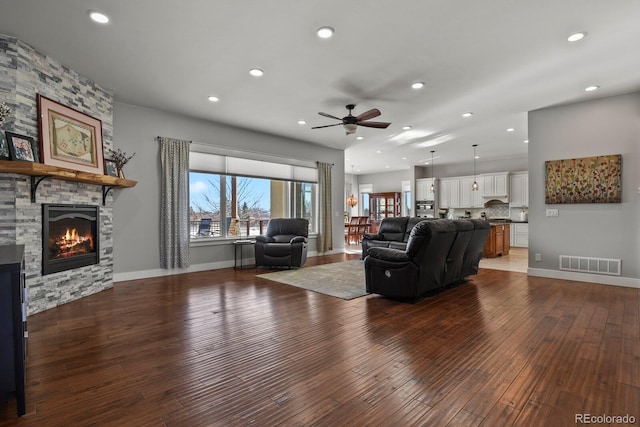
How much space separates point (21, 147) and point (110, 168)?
136cm

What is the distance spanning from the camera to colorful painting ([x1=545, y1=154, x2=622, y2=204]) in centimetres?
494

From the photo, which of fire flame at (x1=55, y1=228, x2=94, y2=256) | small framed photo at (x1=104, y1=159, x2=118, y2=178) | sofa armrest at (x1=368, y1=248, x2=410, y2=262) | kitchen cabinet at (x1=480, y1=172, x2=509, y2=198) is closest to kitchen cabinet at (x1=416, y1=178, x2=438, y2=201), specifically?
kitchen cabinet at (x1=480, y1=172, x2=509, y2=198)

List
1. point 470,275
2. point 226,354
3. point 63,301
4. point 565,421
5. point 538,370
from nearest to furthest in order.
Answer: point 565,421
point 538,370
point 226,354
point 63,301
point 470,275

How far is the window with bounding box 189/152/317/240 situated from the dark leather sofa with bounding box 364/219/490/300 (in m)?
3.76

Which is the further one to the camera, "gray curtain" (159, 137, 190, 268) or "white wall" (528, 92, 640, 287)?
"gray curtain" (159, 137, 190, 268)

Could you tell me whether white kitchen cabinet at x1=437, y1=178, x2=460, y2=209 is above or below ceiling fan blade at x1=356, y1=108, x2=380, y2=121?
below

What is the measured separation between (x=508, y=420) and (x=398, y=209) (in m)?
12.3

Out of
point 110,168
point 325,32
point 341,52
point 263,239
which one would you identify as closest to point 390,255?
point 341,52

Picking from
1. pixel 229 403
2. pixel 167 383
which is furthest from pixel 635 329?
pixel 167 383

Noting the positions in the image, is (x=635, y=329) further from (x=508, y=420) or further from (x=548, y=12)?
(x=548, y=12)

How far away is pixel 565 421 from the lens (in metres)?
1.67

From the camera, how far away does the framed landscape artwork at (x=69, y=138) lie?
12.3 ft

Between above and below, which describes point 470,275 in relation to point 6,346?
below

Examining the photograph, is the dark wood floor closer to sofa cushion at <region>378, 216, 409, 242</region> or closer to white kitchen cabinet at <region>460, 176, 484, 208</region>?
sofa cushion at <region>378, 216, 409, 242</region>
